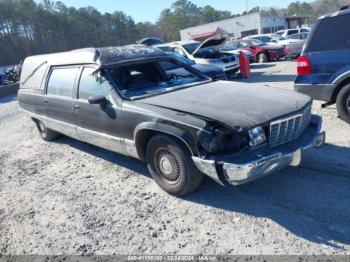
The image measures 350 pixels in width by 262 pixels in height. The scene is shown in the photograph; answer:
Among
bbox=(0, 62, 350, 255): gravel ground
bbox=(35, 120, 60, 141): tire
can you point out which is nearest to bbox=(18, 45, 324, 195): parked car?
bbox=(0, 62, 350, 255): gravel ground

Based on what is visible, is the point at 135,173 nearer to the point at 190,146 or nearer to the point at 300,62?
the point at 190,146

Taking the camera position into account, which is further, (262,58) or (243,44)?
(243,44)

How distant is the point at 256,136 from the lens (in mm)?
3391

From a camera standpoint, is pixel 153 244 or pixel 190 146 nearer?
pixel 153 244

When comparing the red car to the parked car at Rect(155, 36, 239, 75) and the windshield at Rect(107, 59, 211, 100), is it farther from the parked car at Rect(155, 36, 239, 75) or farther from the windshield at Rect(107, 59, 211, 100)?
the windshield at Rect(107, 59, 211, 100)

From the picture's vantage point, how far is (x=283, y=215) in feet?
11.0

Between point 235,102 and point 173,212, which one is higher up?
point 235,102

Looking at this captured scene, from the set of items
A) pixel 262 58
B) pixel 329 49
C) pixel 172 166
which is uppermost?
pixel 329 49

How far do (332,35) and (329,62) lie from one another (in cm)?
45

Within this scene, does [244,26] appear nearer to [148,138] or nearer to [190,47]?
[190,47]

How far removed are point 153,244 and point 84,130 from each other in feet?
8.06

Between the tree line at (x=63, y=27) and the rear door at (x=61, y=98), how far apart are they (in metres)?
60.4

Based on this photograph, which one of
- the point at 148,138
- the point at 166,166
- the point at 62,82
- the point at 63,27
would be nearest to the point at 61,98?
the point at 62,82

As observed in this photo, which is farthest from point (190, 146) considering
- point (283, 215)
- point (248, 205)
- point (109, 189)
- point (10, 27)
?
point (10, 27)
